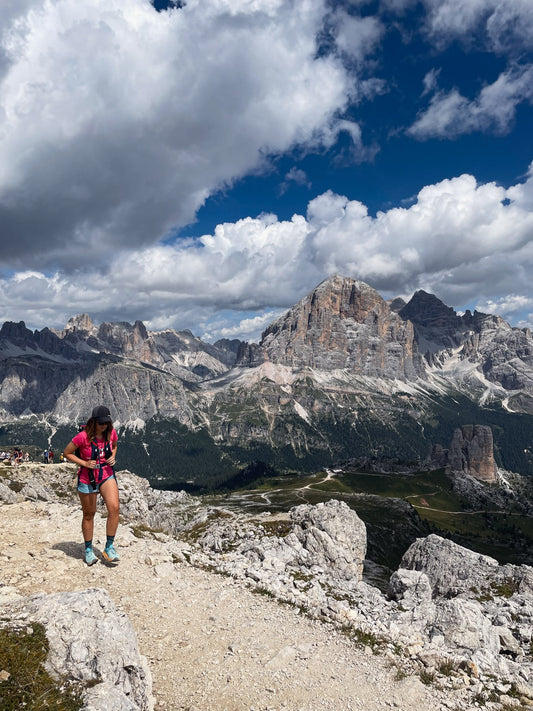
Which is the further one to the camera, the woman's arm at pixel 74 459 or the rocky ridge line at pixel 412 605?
the rocky ridge line at pixel 412 605

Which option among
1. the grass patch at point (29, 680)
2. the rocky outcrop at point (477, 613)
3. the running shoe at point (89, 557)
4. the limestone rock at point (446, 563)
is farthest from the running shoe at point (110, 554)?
the limestone rock at point (446, 563)

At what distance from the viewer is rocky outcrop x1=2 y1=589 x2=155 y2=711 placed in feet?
31.9

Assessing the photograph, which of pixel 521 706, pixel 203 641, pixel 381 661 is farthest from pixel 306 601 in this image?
pixel 521 706

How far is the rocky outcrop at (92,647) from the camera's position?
31.9 feet

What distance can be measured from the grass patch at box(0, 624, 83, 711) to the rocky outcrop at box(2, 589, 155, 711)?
0.28 m

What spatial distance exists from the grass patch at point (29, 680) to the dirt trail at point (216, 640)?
394 cm

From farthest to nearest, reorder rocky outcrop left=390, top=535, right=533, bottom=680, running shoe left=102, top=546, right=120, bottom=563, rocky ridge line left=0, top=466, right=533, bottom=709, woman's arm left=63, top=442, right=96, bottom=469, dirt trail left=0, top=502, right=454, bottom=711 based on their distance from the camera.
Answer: rocky outcrop left=390, top=535, right=533, bottom=680
running shoe left=102, top=546, right=120, bottom=563
rocky ridge line left=0, top=466, right=533, bottom=709
woman's arm left=63, top=442, right=96, bottom=469
dirt trail left=0, top=502, right=454, bottom=711

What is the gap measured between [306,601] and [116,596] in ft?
32.6

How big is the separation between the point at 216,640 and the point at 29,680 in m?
7.92

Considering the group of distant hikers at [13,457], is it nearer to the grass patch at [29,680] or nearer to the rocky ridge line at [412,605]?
the rocky ridge line at [412,605]

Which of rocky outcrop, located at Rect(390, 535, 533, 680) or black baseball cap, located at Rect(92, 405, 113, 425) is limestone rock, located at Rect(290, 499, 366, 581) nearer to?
rocky outcrop, located at Rect(390, 535, 533, 680)

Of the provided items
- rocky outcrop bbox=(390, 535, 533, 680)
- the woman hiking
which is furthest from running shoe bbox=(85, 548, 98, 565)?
rocky outcrop bbox=(390, 535, 533, 680)

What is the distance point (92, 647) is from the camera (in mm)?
10812

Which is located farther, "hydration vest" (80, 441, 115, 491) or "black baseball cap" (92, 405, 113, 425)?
"hydration vest" (80, 441, 115, 491)
